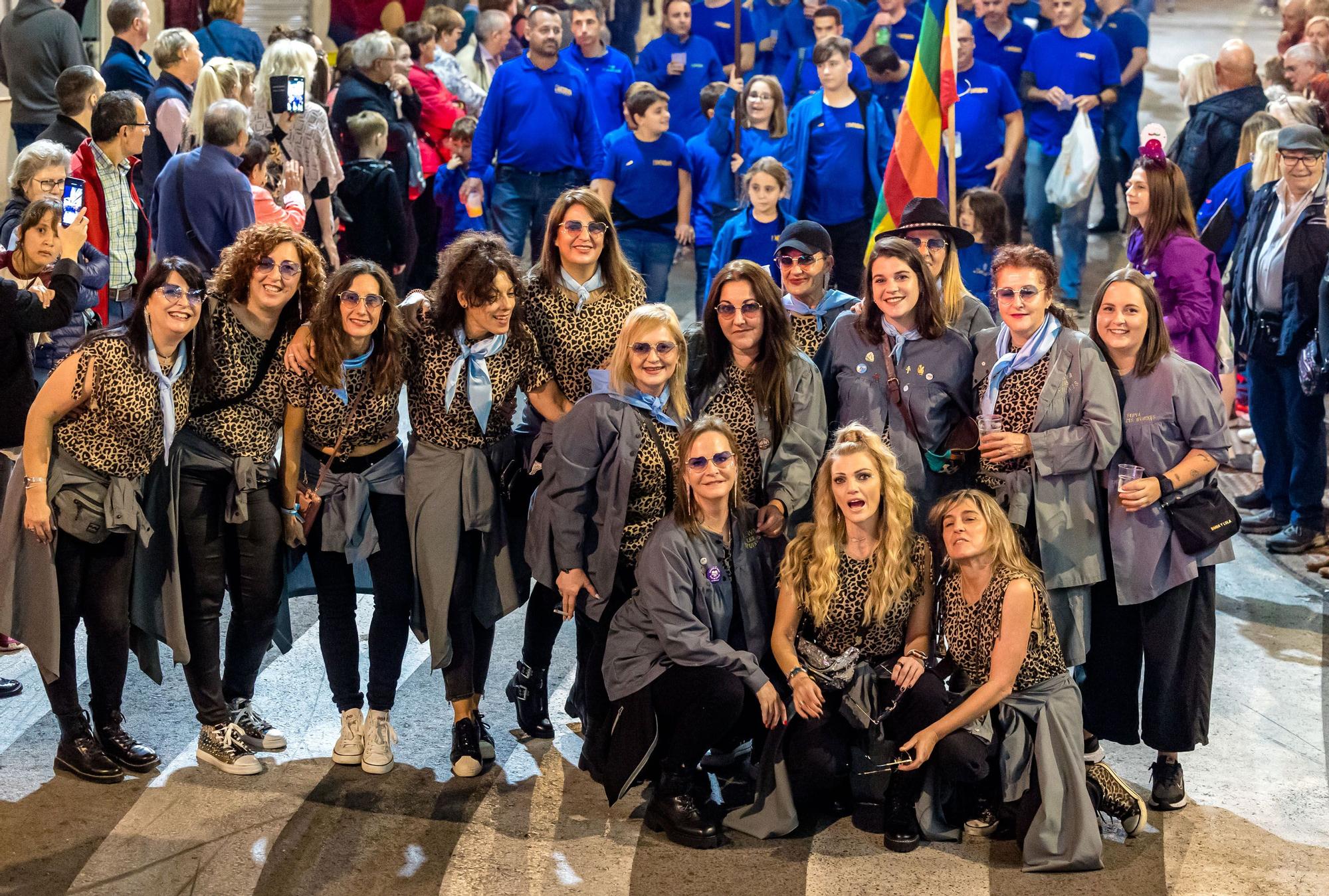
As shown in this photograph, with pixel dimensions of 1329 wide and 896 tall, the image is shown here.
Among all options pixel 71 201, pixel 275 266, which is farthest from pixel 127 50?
pixel 275 266

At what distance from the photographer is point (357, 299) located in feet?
16.8

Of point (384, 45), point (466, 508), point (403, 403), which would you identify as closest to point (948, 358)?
point (466, 508)

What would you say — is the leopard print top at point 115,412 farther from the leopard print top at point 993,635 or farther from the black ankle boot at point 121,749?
the leopard print top at point 993,635

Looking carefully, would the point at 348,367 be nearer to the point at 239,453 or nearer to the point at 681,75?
the point at 239,453

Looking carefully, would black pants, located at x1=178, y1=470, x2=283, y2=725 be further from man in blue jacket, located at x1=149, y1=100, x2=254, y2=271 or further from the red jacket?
man in blue jacket, located at x1=149, y1=100, x2=254, y2=271

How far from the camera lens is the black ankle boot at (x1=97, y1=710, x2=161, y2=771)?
537cm

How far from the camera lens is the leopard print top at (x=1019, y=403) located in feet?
17.3

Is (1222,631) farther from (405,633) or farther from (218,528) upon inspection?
(218,528)

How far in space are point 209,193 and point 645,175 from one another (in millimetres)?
3042

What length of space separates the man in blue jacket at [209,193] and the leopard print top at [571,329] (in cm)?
262

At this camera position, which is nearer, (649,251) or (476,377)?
(476,377)

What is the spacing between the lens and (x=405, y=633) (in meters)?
5.52

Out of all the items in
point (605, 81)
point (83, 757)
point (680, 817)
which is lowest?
point (680, 817)

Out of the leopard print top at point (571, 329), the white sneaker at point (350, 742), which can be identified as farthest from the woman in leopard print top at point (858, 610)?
the white sneaker at point (350, 742)
